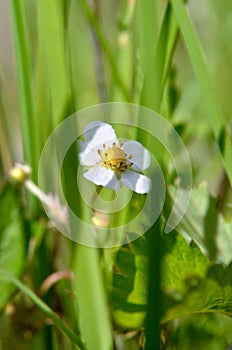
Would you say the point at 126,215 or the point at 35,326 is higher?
the point at 126,215

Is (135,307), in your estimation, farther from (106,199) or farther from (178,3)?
(178,3)

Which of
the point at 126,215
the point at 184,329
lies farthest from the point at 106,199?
the point at 184,329

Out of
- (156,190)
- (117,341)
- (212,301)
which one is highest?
(156,190)

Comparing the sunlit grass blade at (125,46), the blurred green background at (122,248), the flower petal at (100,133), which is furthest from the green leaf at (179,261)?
the sunlit grass blade at (125,46)

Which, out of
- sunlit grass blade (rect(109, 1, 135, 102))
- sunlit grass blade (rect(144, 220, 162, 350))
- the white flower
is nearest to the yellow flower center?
the white flower

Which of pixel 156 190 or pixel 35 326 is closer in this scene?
pixel 156 190

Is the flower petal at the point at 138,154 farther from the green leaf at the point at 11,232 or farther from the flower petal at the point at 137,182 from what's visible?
the green leaf at the point at 11,232

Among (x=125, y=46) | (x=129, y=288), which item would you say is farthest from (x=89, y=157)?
(x=125, y=46)
